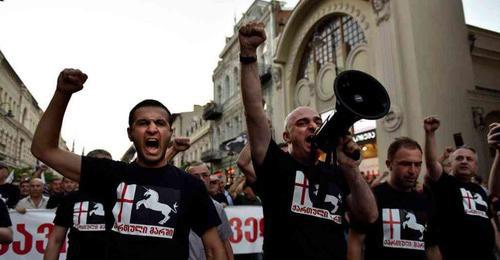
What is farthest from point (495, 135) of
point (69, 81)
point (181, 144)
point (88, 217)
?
point (88, 217)

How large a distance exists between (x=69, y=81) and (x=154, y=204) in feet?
2.58

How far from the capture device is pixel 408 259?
115 inches

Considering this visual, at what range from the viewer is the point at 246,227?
22.4ft

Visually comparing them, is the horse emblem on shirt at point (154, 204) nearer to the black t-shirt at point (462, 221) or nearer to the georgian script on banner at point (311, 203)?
the georgian script on banner at point (311, 203)

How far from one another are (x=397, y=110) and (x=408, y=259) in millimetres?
11870

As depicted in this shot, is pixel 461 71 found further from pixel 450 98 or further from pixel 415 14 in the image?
pixel 415 14

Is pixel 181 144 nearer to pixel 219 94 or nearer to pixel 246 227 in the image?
pixel 246 227

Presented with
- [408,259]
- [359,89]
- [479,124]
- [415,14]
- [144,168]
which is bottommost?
[408,259]

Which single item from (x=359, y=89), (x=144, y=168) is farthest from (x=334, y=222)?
(x=144, y=168)

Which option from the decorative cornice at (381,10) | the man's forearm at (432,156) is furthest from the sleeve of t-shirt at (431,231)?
the decorative cornice at (381,10)

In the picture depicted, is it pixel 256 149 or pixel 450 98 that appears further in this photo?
pixel 450 98

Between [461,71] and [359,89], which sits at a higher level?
[461,71]

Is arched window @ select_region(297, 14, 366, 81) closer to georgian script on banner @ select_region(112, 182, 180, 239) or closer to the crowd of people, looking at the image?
the crowd of people

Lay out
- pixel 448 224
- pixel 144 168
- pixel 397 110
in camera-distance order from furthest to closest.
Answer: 1. pixel 397 110
2. pixel 448 224
3. pixel 144 168
